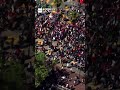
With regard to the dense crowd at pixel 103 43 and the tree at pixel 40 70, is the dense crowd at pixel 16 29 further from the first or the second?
the tree at pixel 40 70

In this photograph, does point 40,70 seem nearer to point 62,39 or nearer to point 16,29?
point 16,29

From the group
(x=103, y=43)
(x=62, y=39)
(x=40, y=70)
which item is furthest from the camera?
(x=62, y=39)

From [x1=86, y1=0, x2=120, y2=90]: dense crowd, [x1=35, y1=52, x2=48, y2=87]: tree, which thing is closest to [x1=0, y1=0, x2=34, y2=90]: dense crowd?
[x1=86, y1=0, x2=120, y2=90]: dense crowd

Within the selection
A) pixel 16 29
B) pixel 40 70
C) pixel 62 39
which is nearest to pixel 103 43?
pixel 16 29

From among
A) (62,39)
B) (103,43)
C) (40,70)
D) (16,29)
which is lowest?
(62,39)

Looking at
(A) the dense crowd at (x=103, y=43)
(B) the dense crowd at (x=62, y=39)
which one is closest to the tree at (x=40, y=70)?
(B) the dense crowd at (x=62, y=39)

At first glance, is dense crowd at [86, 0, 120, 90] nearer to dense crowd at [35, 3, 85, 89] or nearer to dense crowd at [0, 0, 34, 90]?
dense crowd at [0, 0, 34, 90]
